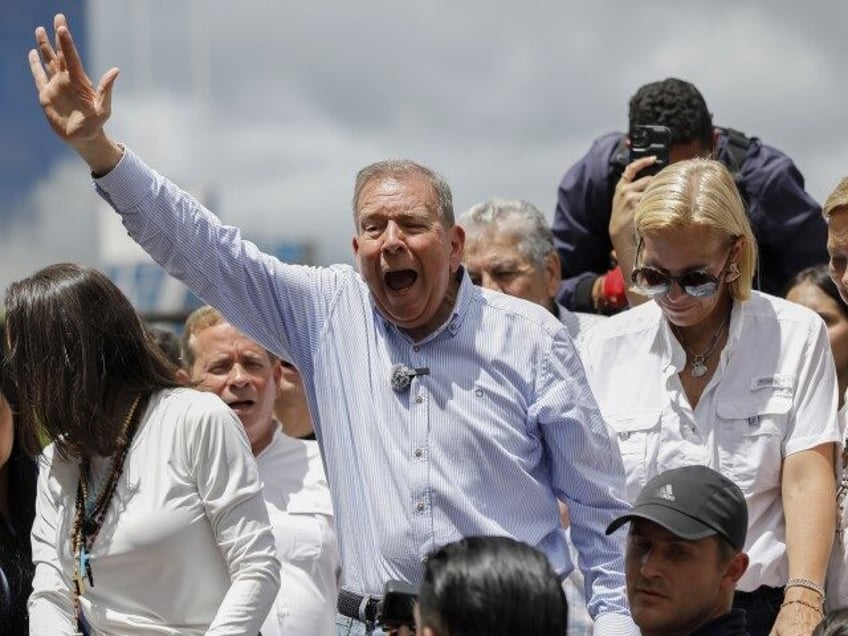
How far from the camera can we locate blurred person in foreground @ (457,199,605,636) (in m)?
6.85

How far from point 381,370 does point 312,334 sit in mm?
238

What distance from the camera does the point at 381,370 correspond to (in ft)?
15.7

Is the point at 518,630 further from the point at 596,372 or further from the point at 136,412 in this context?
the point at 596,372

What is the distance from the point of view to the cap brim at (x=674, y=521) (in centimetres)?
418

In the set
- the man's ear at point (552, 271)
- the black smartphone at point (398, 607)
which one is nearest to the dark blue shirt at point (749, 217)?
the man's ear at point (552, 271)

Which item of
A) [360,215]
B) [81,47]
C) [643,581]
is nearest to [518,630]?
[643,581]

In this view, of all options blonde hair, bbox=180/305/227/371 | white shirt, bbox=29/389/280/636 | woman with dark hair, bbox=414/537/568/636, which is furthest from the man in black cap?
blonde hair, bbox=180/305/227/371

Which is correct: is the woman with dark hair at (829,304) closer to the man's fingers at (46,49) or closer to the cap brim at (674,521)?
the cap brim at (674,521)

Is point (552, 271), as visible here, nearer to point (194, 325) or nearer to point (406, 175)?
point (194, 325)

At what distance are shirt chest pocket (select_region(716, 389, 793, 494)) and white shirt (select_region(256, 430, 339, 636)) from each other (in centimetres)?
155

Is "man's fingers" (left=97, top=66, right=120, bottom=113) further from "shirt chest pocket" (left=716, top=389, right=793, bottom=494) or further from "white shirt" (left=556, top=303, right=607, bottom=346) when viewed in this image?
"white shirt" (left=556, top=303, right=607, bottom=346)

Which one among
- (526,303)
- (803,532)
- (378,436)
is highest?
(526,303)

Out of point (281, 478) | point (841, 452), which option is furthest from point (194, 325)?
point (841, 452)

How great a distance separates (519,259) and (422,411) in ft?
7.34
